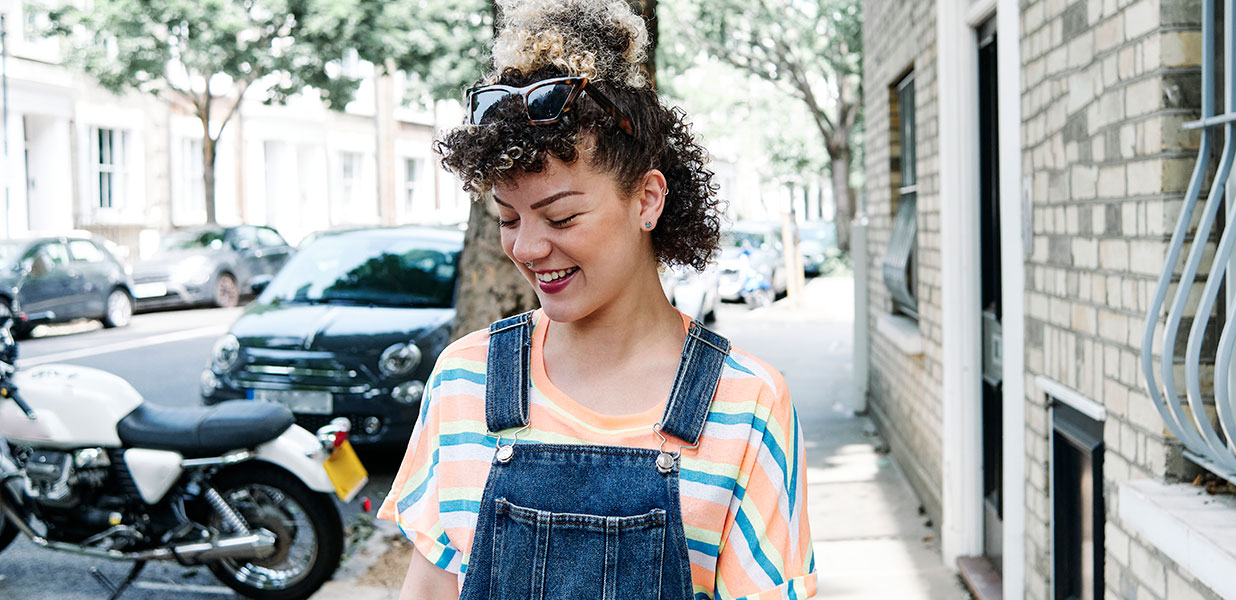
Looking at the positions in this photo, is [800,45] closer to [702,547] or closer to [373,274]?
[373,274]

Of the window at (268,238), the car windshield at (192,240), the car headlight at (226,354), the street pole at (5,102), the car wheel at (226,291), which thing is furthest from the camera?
the window at (268,238)

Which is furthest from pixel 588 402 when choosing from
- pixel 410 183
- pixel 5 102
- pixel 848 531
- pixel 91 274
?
pixel 410 183

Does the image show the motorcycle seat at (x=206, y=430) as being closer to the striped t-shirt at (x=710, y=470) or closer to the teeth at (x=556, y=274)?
the striped t-shirt at (x=710, y=470)

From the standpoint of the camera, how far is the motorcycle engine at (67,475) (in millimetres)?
4727

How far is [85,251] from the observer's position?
15.8m

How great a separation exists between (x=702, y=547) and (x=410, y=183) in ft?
133

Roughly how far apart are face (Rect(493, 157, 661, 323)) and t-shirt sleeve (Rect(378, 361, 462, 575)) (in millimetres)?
Result: 213

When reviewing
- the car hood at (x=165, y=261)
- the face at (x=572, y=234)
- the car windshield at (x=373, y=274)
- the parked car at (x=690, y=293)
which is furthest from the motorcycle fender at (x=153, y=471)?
the car hood at (x=165, y=261)

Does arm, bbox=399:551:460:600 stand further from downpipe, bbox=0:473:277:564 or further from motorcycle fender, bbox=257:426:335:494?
downpipe, bbox=0:473:277:564

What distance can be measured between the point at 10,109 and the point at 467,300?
1987 cm

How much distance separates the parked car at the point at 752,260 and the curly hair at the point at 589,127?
16.8 m

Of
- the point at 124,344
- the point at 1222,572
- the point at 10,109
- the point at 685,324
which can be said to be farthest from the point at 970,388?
the point at 10,109

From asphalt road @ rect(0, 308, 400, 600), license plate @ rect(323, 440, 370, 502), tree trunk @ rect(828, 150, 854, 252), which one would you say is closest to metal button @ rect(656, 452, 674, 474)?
license plate @ rect(323, 440, 370, 502)

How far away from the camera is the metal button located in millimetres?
1494
